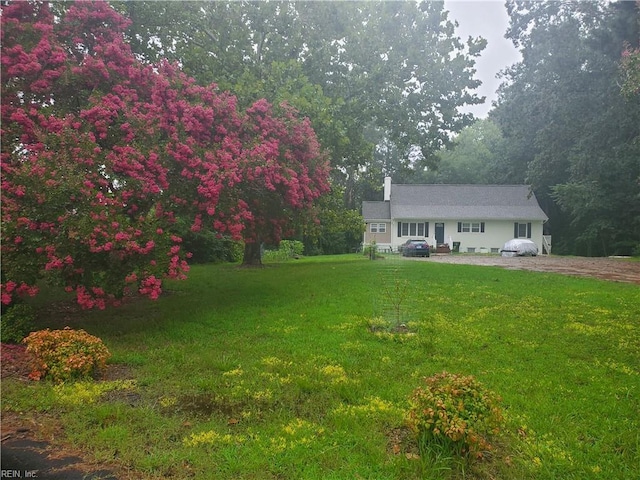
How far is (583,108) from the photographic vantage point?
20.6 metres

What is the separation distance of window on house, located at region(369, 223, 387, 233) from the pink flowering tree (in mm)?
28203

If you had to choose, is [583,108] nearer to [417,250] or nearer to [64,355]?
[417,250]

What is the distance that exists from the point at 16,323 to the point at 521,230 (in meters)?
35.3

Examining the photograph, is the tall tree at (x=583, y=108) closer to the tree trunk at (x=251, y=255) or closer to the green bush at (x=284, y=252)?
the green bush at (x=284, y=252)

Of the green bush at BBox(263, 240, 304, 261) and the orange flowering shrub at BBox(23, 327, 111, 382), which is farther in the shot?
the green bush at BBox(263, 240, 304, 261)

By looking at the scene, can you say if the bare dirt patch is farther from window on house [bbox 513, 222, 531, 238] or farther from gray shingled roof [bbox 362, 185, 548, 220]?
gray shingled roof [bbox 362, 185, 548, 220]

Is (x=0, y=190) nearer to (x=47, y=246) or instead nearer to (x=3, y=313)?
(x=47, y=246)

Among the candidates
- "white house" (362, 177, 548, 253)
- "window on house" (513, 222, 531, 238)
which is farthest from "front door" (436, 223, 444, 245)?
"window on house" (513, 222, 531, 238)

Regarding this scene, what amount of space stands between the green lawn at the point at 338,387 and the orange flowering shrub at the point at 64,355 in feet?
0.85

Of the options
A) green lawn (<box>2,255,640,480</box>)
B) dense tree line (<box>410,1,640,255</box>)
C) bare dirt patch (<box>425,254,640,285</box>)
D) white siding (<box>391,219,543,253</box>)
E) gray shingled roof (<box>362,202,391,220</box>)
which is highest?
dense tree line (<box>410,1,640,255</box>)

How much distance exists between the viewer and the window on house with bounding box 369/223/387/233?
1451 inches

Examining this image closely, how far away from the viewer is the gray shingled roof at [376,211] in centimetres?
3666

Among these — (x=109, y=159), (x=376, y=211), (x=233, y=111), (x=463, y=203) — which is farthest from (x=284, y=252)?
(x=109, y=159)

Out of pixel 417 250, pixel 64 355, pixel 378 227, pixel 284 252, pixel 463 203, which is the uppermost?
pixel 463 203
